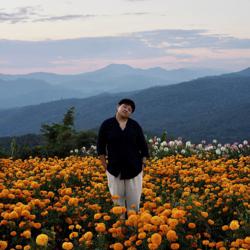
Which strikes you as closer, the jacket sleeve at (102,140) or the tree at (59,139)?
the jacket sleeve at (102,140)

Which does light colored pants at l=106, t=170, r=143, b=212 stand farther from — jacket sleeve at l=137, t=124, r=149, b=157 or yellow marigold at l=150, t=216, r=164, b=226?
yellow marigold at l=150, t=216, r=164, b=226

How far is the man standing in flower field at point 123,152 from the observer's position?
20.7 ft

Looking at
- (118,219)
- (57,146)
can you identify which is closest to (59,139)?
(57,146)

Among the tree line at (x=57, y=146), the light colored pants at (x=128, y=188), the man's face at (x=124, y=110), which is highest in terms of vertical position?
the man's face at (x=124, y=110)

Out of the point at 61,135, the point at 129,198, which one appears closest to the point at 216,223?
the point at 129,198

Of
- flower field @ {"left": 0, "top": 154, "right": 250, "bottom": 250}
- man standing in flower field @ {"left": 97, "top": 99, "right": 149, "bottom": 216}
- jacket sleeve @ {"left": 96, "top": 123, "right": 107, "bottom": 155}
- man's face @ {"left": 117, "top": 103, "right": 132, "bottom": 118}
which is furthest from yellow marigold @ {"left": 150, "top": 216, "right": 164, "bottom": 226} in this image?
jacket sleeve @ {"left": 96, "top": 123, "right": 107, "bottom": 155}

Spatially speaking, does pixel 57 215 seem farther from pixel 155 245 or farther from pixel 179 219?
pixel 155 245

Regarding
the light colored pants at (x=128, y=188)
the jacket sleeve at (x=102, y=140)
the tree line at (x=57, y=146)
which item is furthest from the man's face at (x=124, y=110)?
the tree line at (x=57, y=146)

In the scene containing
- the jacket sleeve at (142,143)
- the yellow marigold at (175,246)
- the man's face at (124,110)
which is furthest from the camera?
the jacket sleeve at (142,143)

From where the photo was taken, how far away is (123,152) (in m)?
6.32

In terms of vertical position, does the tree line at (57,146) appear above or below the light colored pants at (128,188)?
below

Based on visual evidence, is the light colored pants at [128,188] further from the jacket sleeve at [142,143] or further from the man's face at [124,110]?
the man's face at [124,110]

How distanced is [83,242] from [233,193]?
8.96ft

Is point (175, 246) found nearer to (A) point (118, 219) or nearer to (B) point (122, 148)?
(A) point (118, 219)
